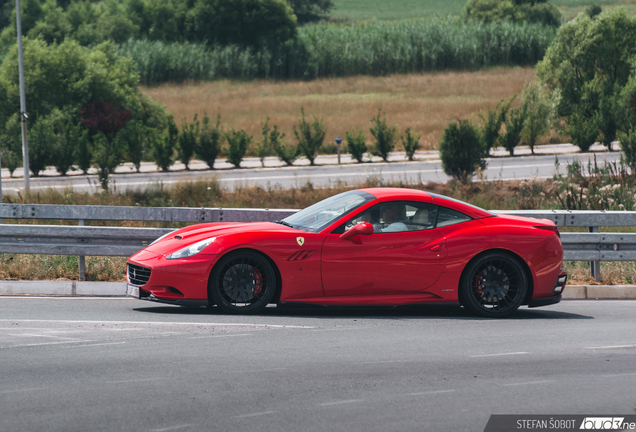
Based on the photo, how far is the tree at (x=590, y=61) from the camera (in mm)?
35312

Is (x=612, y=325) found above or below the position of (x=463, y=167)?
below

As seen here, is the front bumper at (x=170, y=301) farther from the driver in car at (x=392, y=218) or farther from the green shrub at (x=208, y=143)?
the green shrub at (x=208, y=143)

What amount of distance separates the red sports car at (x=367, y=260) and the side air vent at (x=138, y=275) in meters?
0.01

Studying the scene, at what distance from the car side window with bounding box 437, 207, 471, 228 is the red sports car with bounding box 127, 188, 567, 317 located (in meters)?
0.01

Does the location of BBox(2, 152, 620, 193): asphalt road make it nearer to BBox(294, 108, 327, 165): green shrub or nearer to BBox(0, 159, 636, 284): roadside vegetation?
BBox(294, 108, 327, 165): green shrub

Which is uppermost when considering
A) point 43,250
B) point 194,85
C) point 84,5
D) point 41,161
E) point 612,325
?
point 84,5

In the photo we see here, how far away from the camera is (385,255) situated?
7.72 metres

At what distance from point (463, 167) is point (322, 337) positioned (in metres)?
15.7

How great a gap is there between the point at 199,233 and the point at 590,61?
32.9 m

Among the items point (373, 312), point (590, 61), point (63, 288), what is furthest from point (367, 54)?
point (373, 312)

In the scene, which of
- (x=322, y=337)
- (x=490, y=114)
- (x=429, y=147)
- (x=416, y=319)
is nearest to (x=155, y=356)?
(x=322, y=337)

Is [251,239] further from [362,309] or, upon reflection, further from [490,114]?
[490,114]

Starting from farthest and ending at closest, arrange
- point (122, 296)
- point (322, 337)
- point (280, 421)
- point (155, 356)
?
point (122, 296)
point (322, 337)
point (155, 356)
point (280, 421)

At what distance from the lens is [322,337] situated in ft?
22.8
